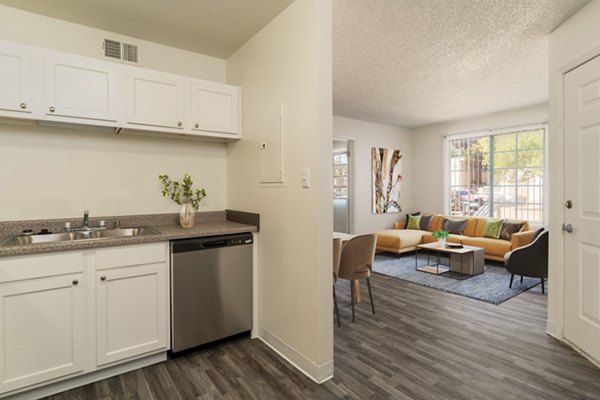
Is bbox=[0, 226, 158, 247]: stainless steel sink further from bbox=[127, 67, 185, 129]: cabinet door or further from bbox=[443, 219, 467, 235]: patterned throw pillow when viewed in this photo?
bbox=[443, 219, 467, 235]: patterned throw pillow

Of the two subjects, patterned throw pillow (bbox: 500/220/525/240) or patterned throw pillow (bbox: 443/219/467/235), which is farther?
patterned throw pillow (bbox: 443/219/467/235)

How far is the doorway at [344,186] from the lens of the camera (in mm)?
6223

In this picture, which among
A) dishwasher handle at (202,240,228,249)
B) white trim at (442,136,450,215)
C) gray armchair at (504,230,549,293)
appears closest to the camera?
dishwasher handle at (202,240,228,249)

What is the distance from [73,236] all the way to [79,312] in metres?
0.69

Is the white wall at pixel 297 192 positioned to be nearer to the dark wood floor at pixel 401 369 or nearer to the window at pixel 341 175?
the dark wood floor at pixel 401 369

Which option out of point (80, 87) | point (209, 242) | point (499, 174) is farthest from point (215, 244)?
point (499, 174)

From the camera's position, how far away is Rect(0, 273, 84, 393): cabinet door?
5.78ft

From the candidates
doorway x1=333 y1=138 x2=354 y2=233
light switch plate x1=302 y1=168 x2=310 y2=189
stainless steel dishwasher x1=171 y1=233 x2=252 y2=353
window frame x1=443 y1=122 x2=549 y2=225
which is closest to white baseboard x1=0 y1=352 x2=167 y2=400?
stainless steel dishwasher x1=171 y1=233 x2=252 y2=353

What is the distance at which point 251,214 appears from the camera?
2719mm

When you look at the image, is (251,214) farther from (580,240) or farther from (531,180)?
(531,180)

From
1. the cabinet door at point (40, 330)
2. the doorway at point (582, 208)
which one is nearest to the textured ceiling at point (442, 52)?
the doorway at point (582, 208)

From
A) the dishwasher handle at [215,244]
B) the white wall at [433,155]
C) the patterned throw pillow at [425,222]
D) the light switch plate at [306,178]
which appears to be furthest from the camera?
the patterned throw pillow at [425,222]

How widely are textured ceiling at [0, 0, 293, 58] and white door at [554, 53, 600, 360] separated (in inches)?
89.0

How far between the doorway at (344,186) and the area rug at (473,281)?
1.18 m
